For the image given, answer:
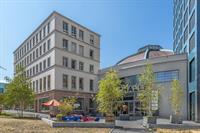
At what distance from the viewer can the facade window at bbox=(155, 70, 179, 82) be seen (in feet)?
144

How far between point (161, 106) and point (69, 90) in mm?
19873

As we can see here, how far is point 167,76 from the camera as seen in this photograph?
4491 cm

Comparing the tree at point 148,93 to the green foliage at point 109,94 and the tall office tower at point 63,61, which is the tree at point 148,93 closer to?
the green foliage at point 109,94

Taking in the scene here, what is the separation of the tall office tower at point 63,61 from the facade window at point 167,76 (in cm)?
1822

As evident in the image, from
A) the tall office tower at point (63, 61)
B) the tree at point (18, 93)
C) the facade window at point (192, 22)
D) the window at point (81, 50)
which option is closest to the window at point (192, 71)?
the facade window at point (192, 22)

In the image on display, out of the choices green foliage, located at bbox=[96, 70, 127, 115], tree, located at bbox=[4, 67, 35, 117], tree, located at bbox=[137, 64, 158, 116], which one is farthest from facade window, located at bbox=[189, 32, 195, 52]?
tree, located at bbox=[4, 67, 35, 117]

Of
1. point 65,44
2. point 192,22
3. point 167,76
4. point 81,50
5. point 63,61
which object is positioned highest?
point 192,22

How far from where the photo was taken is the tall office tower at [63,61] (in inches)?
2183

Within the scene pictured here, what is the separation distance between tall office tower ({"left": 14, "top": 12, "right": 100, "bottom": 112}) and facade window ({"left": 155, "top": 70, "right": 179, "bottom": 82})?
59.8 feet

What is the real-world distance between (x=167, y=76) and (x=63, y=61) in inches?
841

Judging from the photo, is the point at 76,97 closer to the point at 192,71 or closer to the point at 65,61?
the point at 65,61

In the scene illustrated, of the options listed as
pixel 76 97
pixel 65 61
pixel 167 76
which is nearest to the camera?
pixel 167 76

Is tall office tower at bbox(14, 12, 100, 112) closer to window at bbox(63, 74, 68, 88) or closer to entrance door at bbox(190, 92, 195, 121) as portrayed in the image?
window at bbox(63, 74, 68, 88)

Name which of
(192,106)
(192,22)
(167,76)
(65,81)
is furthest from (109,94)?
(65,81)
